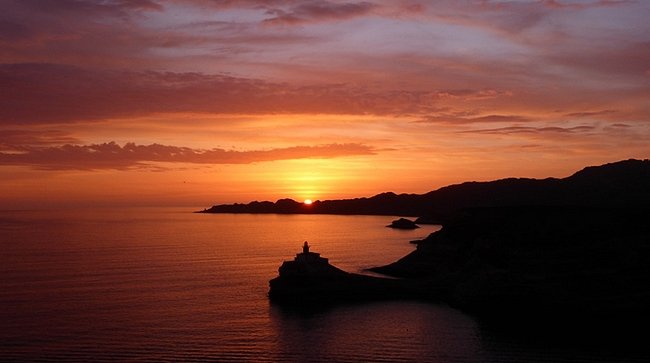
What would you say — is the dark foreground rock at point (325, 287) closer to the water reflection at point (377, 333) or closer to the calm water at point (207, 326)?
the calm water at point (207, 326)

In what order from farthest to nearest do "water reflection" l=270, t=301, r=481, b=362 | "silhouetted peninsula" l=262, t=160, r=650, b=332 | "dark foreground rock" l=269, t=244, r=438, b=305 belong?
1. "dark foreground rock" l=269, t=244, r=438, b=305
2. "silhouetted peninsula" l=262, t=160, r=650, b=332
3. "water reflection" l=270, t=301, r=481, b=362

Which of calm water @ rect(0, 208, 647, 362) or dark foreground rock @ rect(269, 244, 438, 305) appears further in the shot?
dark foreground rock @ rect(269, 244, 438, 305)

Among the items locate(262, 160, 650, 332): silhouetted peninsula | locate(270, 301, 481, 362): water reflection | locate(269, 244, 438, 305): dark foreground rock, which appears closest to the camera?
locate(270, 301, 481, 362): water reflection

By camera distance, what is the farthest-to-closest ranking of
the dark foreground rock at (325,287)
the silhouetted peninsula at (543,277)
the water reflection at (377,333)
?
the dark foreground rock at (325,287) < the silhouetted peninsula at (543,277) < the water reflection at (377,333)

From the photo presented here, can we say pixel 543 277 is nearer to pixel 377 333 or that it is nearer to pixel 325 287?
pixel 377 333

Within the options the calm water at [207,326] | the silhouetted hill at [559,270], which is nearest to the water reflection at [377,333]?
the calm water at [207,326]

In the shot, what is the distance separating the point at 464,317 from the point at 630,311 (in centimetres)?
1440

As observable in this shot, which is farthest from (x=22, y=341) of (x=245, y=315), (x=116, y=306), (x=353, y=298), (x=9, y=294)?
(x=353, y=298)

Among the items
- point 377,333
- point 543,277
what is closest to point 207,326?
point 377,333

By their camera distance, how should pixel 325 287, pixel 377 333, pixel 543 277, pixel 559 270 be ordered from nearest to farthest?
pixel 377 333, pixel 543 277, pixel 559 270, pixel 325 287

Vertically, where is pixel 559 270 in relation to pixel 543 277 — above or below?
above

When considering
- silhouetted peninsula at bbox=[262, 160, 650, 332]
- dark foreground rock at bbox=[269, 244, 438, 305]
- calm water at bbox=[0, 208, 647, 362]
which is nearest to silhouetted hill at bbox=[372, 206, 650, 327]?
silhouetted peninsula at bbox=[262, 160, 650, 332]

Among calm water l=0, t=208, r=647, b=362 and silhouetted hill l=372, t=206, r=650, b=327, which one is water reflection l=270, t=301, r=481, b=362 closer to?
calm water l=0, t=208, r=647, b=362

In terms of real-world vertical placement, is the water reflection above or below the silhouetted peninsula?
below
